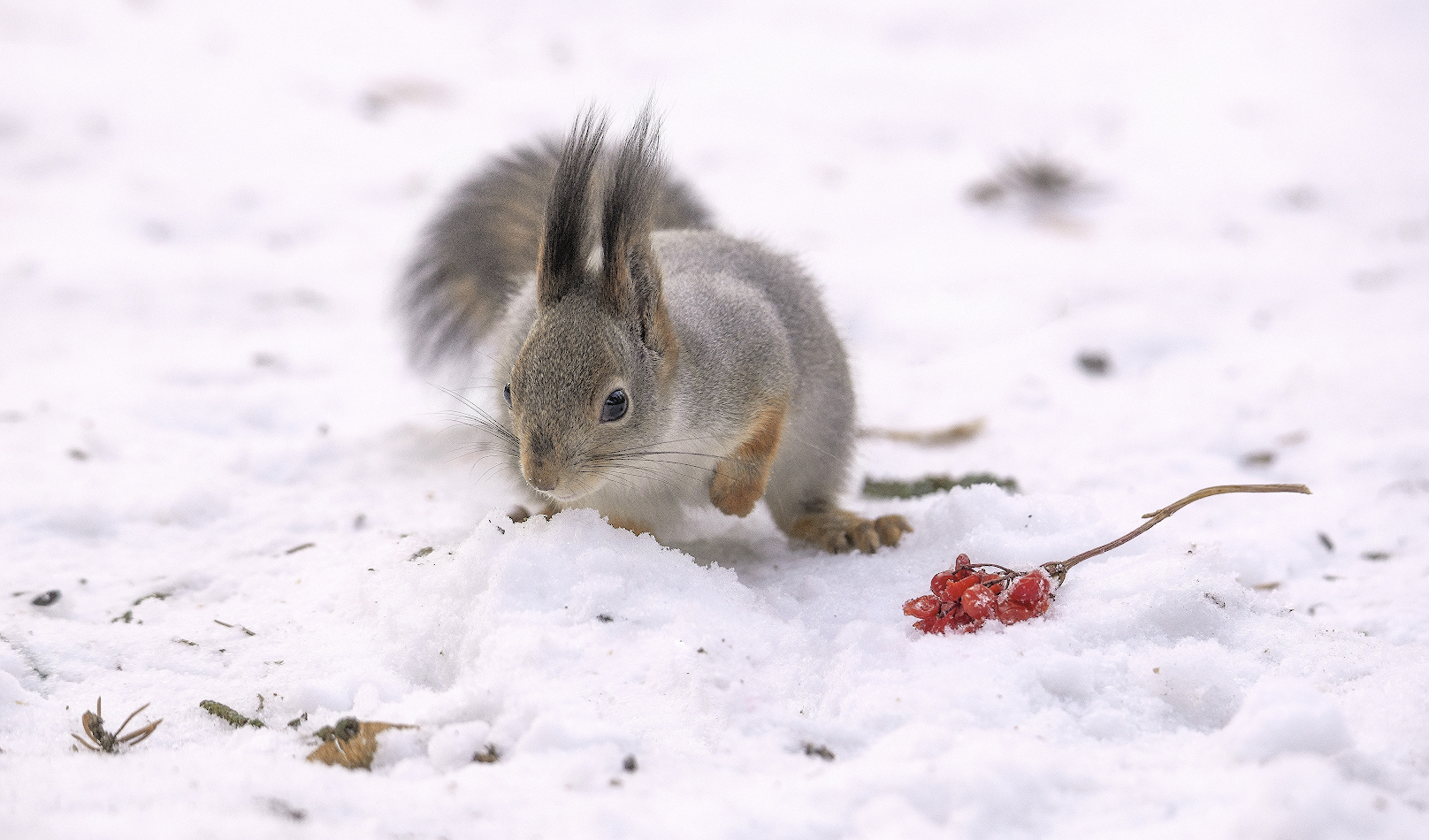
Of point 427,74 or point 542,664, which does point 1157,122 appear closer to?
point 427,74

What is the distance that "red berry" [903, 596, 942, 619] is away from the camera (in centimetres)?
175

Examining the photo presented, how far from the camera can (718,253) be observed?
2.48 m

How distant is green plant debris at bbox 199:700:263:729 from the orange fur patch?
3.08 ft

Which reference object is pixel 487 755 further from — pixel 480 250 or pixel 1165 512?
pixel 480 250

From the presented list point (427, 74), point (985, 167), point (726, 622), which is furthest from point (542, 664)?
point (427, 74)

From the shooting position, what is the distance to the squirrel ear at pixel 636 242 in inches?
74.5

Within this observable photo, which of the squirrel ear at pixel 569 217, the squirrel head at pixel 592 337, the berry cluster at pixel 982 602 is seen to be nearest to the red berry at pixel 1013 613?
the berry cluster at pixel 982 602

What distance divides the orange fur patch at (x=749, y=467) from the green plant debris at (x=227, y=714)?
0.94 meters

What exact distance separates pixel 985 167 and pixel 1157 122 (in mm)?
1066

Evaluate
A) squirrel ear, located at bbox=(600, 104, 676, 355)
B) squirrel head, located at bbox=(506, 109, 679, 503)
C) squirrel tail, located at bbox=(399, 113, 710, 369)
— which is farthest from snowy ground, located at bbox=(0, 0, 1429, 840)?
squirrel ear, located at bbox=(600, 104, 676, 355)

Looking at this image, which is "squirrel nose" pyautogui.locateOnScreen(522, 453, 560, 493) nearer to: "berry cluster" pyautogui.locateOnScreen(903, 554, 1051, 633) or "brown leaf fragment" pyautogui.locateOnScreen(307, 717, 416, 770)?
"brown leaf fragment" pyautogui.locateOnScreen(307, 717, 416, 770)

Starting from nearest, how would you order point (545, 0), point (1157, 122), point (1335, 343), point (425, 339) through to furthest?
1. point (425, 339)
2. point (1335, 343)
3. point (1157, 122)
4. point (545, 0)

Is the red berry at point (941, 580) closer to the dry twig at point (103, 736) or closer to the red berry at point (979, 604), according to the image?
the red berry at point (979, 604)

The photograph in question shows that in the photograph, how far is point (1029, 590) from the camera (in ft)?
5.63
